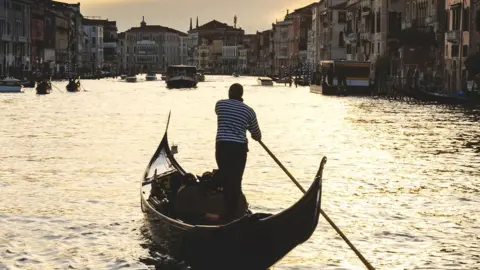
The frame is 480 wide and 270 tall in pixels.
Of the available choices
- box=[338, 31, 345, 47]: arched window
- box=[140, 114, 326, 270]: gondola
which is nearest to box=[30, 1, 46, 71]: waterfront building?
box=[338, 31, 345, 47]: arched window

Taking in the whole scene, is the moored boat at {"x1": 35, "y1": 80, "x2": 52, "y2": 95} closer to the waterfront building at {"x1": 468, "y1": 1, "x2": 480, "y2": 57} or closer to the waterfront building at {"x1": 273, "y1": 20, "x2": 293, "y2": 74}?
the waterfront building at {"x1": 468, "y1": 1, "x2": 480, "y2": 57}

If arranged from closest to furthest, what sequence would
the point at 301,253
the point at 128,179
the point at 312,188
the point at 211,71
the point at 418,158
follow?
the point at 312,188
the point at 301,253
the point at 128,179
the point at 418,158
the point at 211,71

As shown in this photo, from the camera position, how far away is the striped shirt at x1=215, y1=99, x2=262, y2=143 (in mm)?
8938

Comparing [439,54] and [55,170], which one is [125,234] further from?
[439,54]

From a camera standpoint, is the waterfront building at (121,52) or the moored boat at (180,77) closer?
the moored boat at (180,77)

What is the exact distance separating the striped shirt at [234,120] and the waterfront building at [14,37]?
72.5 metres

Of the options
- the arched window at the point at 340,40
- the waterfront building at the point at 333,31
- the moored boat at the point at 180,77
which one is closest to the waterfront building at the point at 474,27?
the moored boat at the point at 180,77

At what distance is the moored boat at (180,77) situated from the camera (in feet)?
254

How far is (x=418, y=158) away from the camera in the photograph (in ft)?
63.8

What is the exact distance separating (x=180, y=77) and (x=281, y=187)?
207ft

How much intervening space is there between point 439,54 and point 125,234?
1858 inches

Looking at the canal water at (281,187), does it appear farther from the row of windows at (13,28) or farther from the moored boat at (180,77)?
the row of windows at (13,28)

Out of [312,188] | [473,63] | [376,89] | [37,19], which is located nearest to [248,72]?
[37,19]

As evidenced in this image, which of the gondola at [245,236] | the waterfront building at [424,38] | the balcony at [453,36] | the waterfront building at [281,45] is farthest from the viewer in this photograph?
the waterfront building at [281,45]
